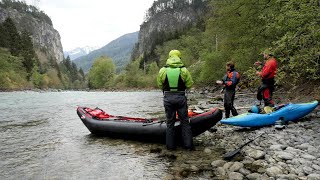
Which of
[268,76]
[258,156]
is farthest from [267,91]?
[258,156]

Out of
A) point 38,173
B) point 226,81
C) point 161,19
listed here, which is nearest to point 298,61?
point 226,81

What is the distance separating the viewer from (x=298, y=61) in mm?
8383

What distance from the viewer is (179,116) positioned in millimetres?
7344

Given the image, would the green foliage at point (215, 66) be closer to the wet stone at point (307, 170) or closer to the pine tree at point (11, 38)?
the wet stone at point (307, 170)

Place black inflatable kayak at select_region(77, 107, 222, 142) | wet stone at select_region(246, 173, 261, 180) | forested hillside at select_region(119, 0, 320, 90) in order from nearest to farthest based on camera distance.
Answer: wet stone at select_region(246, 173, 261, 180), black inflatable kayak at select_region(77, 107, 222, 142), forested hillside at select_region(119, 0, 320, 90)

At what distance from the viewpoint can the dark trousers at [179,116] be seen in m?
7.23

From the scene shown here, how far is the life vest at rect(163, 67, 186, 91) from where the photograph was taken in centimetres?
714

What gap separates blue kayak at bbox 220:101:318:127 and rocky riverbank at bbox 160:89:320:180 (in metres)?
0.23

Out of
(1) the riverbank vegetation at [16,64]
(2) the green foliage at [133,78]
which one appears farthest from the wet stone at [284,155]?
(2) the green foliage at [133,78]

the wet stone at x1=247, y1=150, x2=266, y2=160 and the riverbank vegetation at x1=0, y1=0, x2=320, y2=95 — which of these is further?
the riverbank vegetation at x1=0, y1=0, x2=320, y2=95

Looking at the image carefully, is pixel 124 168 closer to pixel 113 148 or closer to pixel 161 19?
pixel 113 148

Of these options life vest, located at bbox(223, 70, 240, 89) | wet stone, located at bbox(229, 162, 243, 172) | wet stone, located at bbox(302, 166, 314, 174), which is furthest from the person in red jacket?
wet stone, located at bbox(302, 166, 314, 174)

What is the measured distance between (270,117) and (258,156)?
2.63 meters

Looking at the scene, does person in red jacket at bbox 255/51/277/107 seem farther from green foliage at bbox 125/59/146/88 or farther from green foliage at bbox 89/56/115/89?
green foliage at bbox 89/56/115/89
